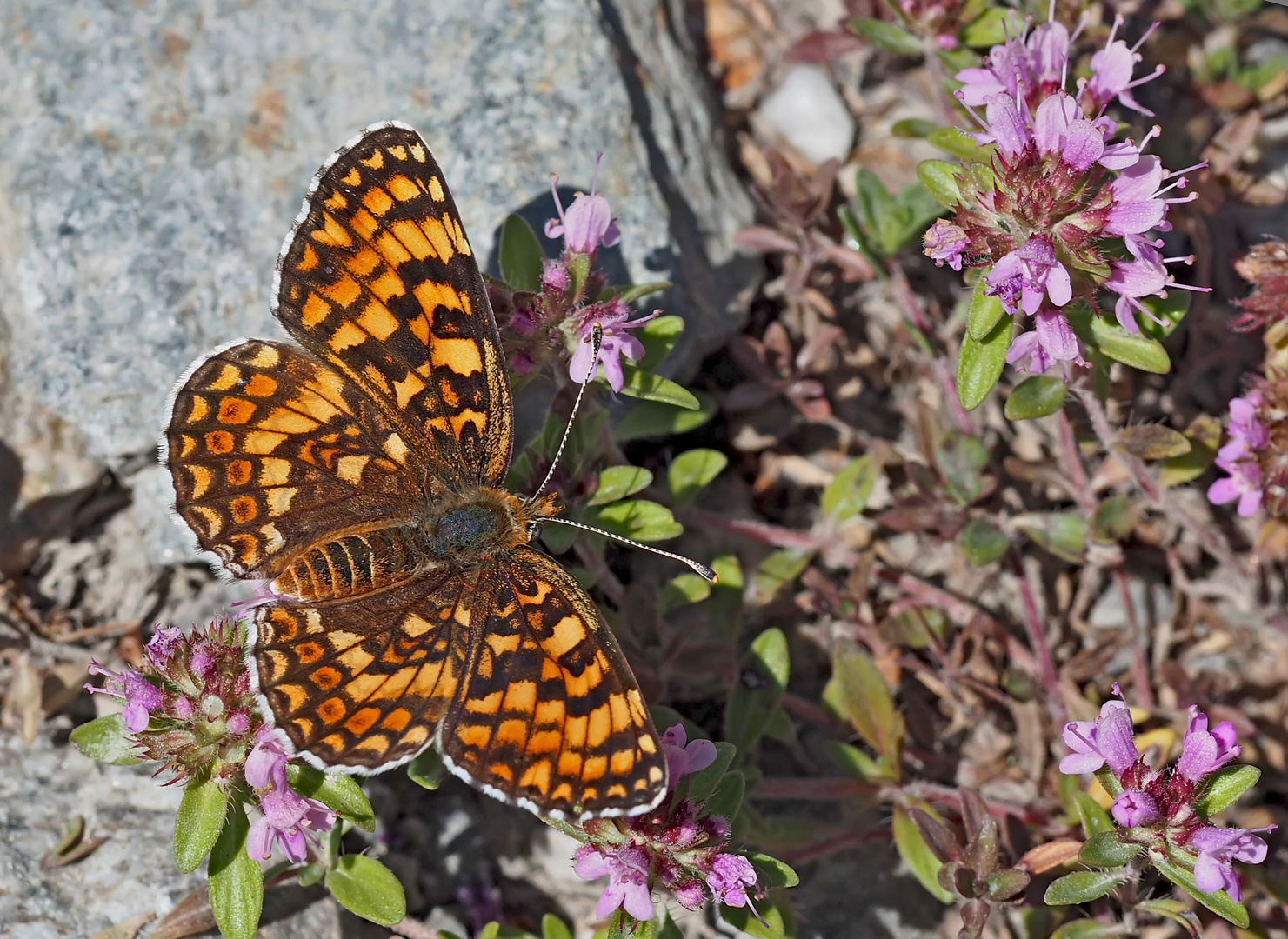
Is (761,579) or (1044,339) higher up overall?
(1044,339)

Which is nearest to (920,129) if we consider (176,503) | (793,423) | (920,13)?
(920,13)

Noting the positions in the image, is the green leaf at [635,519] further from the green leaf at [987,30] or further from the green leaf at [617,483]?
the green leaf at [987,30]

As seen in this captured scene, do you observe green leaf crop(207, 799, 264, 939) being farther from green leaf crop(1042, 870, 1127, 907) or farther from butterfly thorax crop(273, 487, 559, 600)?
green leaf crop(1042, 870, 1127, 907)

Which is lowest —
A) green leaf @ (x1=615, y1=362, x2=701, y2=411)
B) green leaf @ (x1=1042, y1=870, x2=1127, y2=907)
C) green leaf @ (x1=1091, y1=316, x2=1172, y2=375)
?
green leaf @ (x1=1042, y1=870, x2=1127, y2=907)

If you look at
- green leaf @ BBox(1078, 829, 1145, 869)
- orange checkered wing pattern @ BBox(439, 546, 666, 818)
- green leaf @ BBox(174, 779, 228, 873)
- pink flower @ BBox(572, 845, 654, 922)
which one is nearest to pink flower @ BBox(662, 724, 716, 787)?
pink flower @ BBox(572, 845, 654, 922)

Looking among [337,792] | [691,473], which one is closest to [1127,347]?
[691,473]

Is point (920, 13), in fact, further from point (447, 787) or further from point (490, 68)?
point (447, 787)
